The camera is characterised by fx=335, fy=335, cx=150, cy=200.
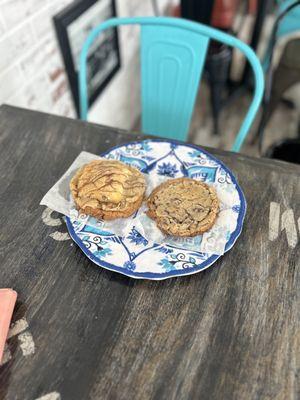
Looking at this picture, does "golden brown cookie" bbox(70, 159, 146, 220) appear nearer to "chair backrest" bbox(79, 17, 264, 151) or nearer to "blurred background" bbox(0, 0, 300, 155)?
"chair backrest" bbox(79, 17, 264, 151)

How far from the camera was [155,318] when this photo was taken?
0.55 metres

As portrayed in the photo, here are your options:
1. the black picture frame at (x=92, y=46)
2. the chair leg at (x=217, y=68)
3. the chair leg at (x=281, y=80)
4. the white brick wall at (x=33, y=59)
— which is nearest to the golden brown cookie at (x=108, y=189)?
the white brick wall at (x=33, y=59)

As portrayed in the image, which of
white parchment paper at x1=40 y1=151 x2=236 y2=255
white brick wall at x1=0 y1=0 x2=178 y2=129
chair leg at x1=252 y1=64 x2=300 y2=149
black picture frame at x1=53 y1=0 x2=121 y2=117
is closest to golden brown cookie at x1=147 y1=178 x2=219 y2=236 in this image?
white parchment paper at x1=40 y1=151 x2=236 y2=255

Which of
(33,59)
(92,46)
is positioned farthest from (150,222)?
(92,46)

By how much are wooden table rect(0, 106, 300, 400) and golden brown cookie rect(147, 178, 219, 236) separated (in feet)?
0.26

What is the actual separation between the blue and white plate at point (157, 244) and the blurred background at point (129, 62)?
0.60m

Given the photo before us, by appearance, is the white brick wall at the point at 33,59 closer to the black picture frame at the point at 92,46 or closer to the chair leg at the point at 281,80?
the black picture frame at the point at 92,46

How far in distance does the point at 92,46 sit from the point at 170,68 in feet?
1.86

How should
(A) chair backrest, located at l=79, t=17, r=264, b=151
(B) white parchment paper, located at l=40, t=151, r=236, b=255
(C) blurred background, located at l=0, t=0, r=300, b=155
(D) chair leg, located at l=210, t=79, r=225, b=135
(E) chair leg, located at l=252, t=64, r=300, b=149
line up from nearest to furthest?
(B) white parchment paper, located at l=40, t=151, r=236, b=255
(A) chair backrest, located at l=79, t=17, r=264, b=151
(C) blurred background, located at l=0, t=0, r=300, b=155
(E) chair leg, located at l=252, t=64, r=300, b=149
(D) chair leg, located at l=210, t=79, r=225, b=135

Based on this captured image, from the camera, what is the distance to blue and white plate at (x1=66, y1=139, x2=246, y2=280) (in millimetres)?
582

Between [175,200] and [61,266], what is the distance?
0.82 feet

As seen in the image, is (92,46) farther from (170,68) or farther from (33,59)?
(170,68)

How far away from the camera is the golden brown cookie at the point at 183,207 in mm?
623

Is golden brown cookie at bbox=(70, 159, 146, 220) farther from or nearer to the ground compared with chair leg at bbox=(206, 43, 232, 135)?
farther from the ground
